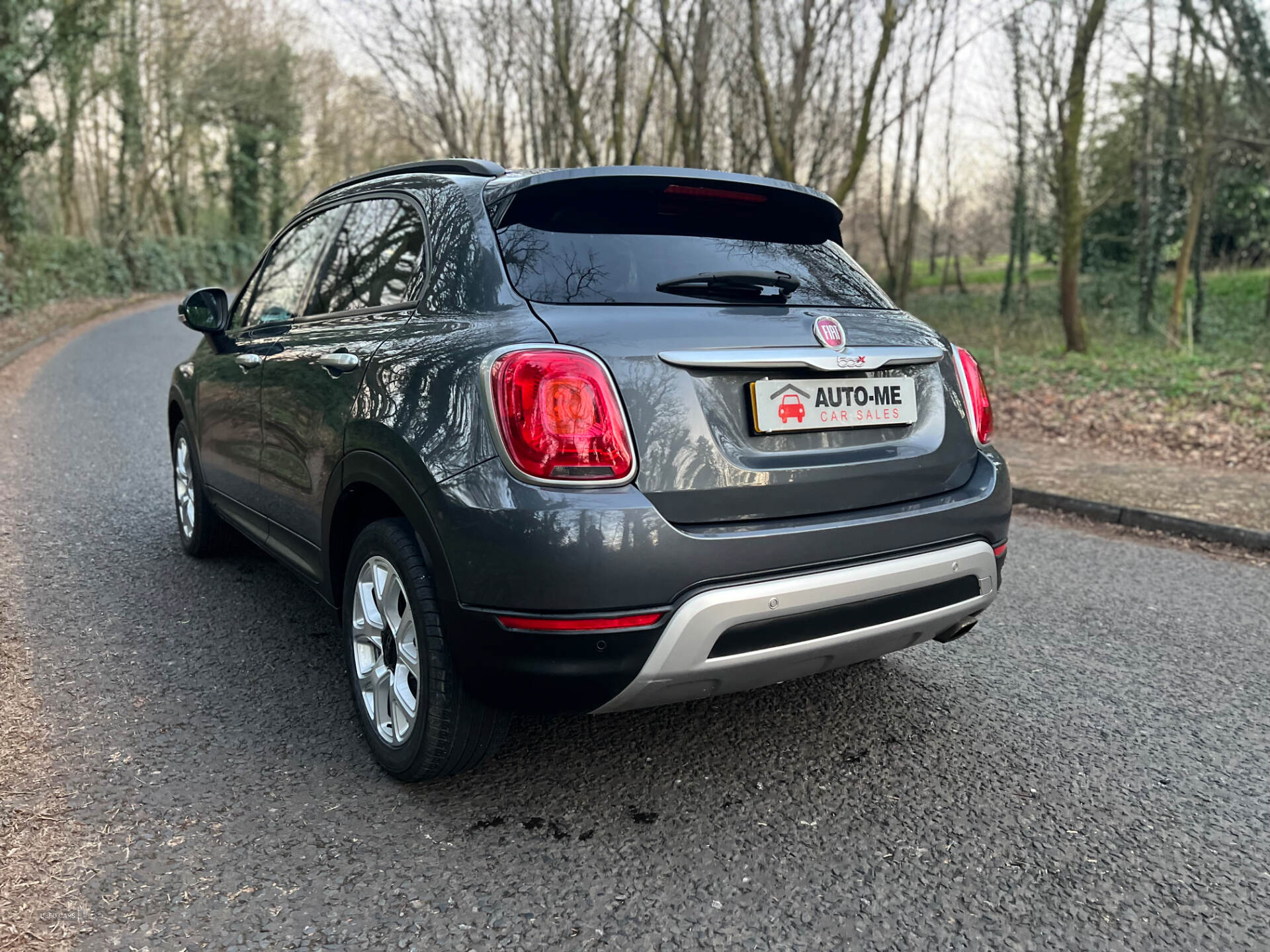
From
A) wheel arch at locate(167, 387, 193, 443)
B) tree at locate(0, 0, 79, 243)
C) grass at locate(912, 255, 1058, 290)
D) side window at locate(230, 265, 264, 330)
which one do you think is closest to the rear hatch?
side window at locate(230, 265, 264, 330)

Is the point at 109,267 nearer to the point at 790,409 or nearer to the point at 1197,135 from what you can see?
the point at 1197,135

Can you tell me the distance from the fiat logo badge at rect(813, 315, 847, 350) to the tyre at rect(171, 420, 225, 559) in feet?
10.3

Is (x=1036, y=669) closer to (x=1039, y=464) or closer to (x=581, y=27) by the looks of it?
(x=1039, y=464)

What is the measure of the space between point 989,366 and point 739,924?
510 inches

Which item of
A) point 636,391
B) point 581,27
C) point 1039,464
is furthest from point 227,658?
point 581,27

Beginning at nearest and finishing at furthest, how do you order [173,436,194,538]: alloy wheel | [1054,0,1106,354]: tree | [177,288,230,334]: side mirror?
[177,288,230,334]: side mirror → [173,436,194,538]: alloy wheel → [1054,0,1106,354]: tree

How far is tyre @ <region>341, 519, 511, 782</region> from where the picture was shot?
97.8 inches

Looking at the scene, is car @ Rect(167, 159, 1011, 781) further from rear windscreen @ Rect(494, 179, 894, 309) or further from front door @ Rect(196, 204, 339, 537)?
front door @ Rect(196, 204, 339, 537)

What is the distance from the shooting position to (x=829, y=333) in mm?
2609

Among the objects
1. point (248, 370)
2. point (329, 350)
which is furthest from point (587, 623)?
point (248, 370)

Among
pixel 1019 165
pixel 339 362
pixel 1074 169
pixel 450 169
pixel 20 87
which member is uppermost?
pixel 20 87

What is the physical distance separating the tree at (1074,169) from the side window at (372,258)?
1302 centimetres

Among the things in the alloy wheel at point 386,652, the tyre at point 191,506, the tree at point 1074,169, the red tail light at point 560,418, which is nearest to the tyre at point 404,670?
the alloy wheel at point 386,652

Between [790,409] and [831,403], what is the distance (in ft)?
0.47
